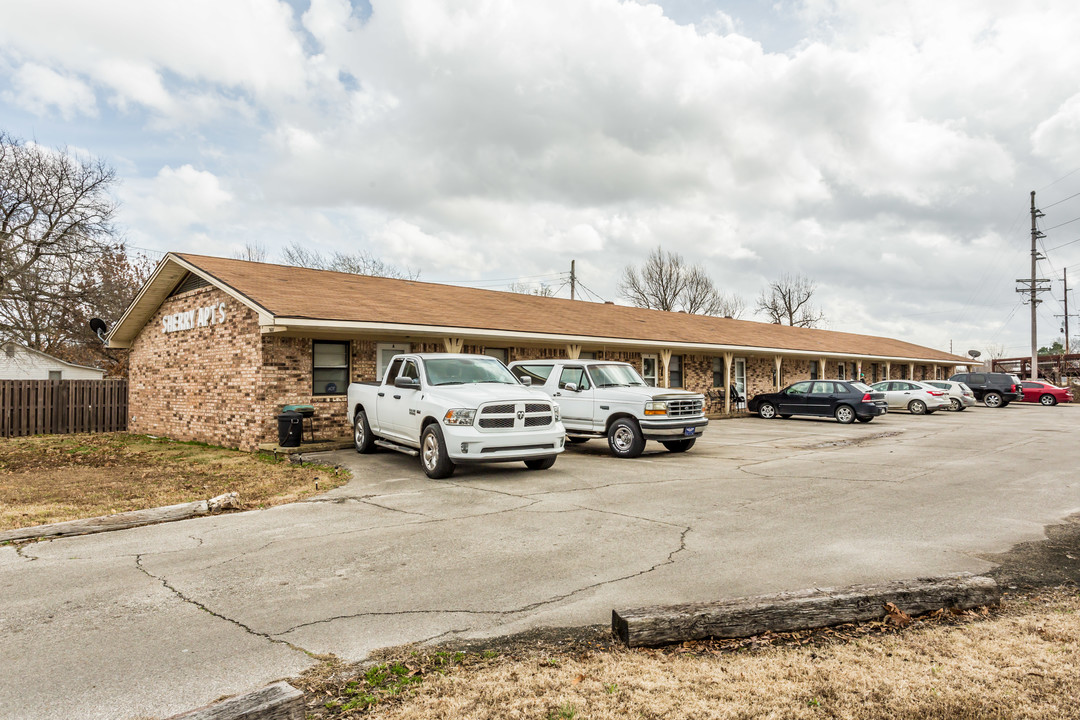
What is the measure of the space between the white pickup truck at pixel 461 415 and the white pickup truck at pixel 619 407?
1.31m

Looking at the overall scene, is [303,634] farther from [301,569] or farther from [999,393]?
[999,393]

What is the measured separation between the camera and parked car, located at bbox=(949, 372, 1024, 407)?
33.4 meters

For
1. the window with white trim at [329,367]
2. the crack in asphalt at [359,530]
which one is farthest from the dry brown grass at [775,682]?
the window with white trim at [329,367]

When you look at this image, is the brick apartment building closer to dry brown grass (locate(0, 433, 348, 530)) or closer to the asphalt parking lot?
dry brown grass (locate(0, 433, 348, 530))

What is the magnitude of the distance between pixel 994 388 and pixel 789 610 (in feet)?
121

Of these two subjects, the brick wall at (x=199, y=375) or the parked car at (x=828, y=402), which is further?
the parked car at (x=828, y=402)

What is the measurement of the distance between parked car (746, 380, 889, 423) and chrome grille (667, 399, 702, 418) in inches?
458

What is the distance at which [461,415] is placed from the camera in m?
9.69

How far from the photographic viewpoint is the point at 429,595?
4.70 metres

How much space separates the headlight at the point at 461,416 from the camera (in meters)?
9.68

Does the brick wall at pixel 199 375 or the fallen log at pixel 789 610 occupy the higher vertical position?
the brick wall at pixel 199 375

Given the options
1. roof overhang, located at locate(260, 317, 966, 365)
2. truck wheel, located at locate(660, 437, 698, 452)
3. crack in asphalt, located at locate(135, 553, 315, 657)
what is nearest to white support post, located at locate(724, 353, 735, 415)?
roof overhang, located at locate(260, 317, 966, 365)

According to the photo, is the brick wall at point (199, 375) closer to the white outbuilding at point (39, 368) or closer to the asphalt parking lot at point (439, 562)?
the asphalt parking lot at point (439, 562)

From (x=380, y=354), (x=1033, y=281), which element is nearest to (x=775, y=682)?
(x=380, y=354)
